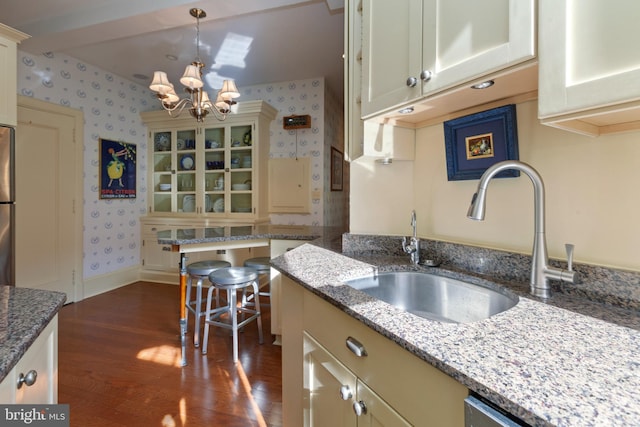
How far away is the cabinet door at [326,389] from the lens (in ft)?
2.97

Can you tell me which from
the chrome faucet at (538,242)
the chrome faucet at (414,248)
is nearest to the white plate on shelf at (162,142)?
the chrome faucet at (414,248)

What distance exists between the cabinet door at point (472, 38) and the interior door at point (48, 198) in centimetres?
370

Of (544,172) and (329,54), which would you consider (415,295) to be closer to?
(544,172)

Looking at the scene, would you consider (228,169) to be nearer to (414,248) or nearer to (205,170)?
(205,170)

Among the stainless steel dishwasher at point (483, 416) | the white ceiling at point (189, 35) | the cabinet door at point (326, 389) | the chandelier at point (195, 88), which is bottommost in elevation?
the cabinet door at point (326, 389)

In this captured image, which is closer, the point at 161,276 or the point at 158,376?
the point at 158,376

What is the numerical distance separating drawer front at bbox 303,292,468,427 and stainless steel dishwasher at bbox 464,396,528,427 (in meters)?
0.02

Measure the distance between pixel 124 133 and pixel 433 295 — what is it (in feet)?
13.9

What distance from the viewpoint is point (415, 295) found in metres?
1.34

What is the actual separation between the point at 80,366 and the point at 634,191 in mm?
3011

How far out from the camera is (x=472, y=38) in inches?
35.5

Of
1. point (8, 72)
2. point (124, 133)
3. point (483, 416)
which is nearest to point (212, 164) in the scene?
point (124, 133)

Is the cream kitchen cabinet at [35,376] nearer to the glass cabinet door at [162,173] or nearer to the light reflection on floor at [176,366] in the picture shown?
the light reflection on floor at [176,366]

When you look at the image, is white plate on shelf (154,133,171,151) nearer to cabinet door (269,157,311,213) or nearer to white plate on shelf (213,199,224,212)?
white plate on shelf (213,199,224,212)
